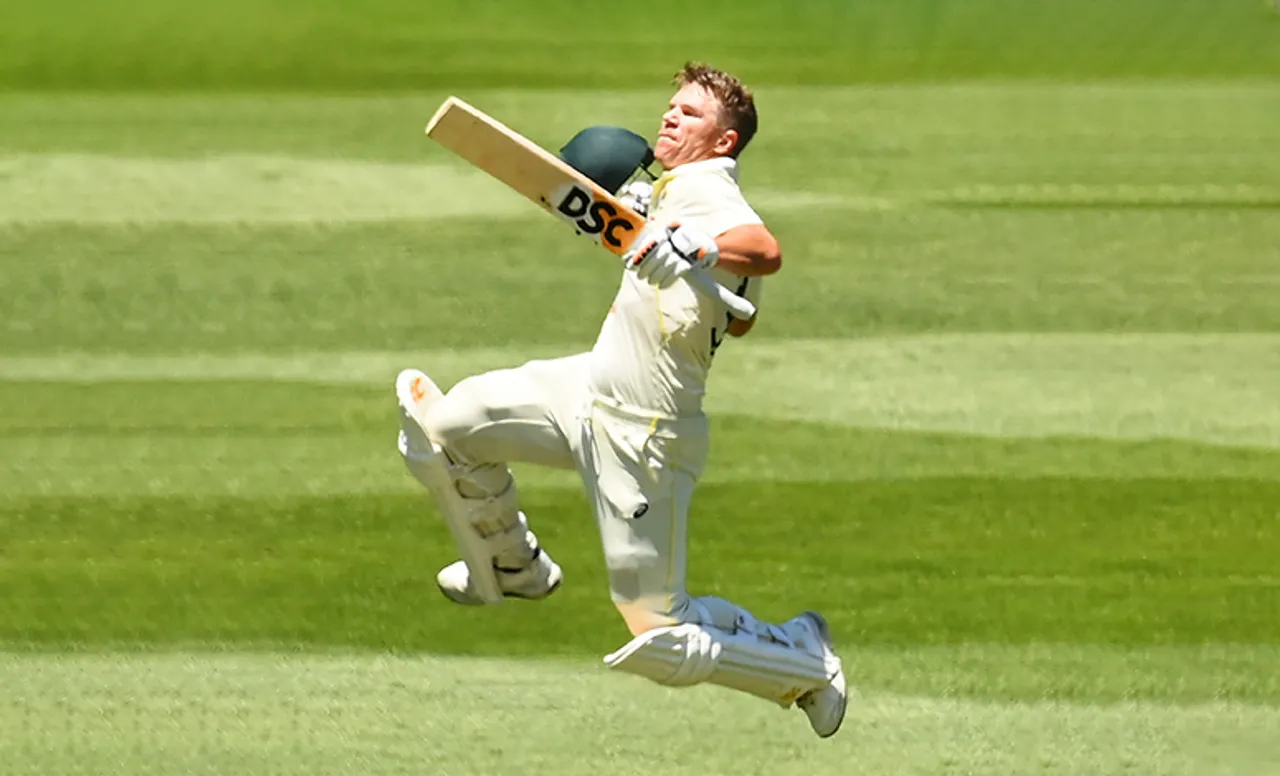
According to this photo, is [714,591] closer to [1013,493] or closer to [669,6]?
[1013,493]

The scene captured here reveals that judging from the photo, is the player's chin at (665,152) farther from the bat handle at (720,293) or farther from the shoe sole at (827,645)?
the shoe sole at (827,645)

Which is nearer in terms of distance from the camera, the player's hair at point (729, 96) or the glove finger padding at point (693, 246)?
the glove finger padding at point (693, 246)

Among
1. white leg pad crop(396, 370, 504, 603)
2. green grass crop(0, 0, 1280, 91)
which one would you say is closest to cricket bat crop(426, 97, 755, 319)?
white leg pad crop(396, 370, 504, 603)

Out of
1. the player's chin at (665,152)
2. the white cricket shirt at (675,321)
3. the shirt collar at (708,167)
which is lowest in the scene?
the white cricket shirt at (675,321)

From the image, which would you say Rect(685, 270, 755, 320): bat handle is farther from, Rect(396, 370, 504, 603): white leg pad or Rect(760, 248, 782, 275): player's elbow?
Rect(396, 370, 504, 603): white leg pad

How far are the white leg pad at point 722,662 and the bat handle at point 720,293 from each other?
2.59 feet

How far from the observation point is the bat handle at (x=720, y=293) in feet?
13.2

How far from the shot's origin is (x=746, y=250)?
405cm

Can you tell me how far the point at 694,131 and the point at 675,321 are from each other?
0.44 metres

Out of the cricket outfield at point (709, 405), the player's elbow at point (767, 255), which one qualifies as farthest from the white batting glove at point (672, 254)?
the cricket outfield at point (709, 405)

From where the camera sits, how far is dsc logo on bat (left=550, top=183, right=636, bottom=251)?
13.4ft

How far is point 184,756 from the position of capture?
15.7ft

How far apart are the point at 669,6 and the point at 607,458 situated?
4961 millimetres

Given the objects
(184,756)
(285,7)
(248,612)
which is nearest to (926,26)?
(285,7)
